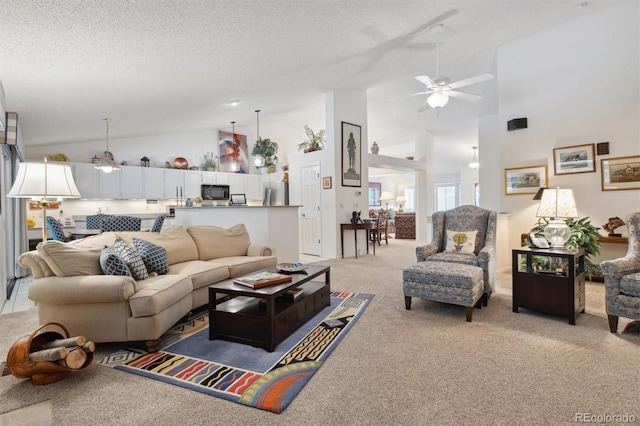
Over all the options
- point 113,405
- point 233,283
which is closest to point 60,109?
point 233,283

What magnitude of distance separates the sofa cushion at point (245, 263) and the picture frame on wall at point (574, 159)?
4.27 metres

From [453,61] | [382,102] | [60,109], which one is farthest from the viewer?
[382,102]

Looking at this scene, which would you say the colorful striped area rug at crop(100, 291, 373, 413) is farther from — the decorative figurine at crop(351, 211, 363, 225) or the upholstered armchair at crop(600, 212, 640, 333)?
the decorative figurine at crop(351, 211, 363, 225)

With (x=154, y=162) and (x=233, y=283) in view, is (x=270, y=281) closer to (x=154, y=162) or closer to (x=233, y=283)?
(x=233, y=283)

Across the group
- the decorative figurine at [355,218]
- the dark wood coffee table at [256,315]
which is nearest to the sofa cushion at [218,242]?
the dark wood coffee table at [256,315]

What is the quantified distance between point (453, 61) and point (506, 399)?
5.39 meters

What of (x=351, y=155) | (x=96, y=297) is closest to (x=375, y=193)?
(x=351, y=155)

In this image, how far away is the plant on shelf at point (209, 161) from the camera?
342 inches

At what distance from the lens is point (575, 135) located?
463cm

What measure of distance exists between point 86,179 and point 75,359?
19.9 ft

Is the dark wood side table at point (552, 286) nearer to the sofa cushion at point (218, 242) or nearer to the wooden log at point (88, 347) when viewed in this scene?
the sofa cushion at point (218, 242)

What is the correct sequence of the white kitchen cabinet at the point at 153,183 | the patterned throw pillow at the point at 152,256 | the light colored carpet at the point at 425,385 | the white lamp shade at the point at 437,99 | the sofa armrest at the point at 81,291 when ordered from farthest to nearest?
the white kitchen cabinet at the point at 153,183, the white lamp shade at the point at 437,99, the patterned throw pillow at the point at 152,256, the sofa armrest at the point at 81,291, the light colored carpet at the point at 425,385

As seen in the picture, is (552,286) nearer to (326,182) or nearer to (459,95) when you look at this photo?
(459,95)

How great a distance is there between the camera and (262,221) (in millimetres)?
5527
